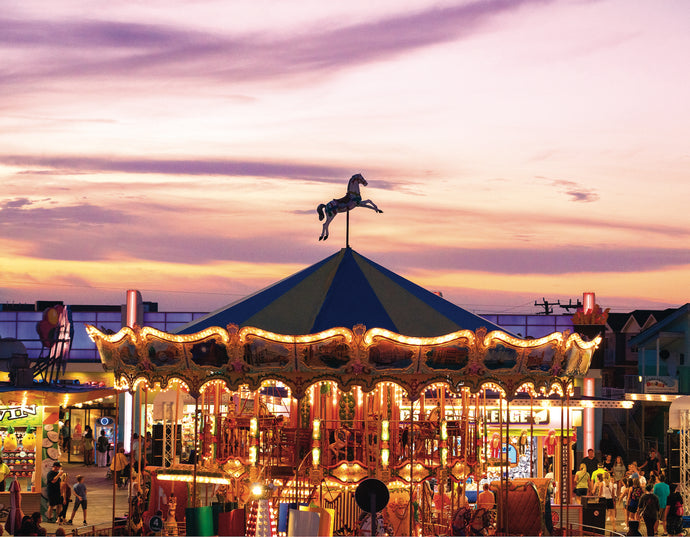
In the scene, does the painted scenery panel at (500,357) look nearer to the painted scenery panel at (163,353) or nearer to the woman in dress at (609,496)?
the painted scenery panel at (163,353)

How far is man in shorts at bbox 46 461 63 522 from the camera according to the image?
25.4 m

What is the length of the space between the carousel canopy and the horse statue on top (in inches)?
32.4

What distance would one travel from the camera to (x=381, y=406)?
2023 centimetres

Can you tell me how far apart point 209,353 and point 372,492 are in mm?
5642

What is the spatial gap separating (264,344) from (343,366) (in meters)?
1.21

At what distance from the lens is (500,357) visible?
1816cm

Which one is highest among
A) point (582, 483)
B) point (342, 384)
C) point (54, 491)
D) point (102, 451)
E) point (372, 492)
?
point (342, 384)

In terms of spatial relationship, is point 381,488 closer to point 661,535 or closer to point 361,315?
point 361,315

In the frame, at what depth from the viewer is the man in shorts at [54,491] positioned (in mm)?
25359

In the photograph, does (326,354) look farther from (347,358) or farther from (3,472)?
(3,472)

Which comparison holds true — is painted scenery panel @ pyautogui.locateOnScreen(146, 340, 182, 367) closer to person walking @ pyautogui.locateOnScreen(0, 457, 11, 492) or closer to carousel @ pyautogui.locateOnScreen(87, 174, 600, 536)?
carousel @ pyautogui.locateOnScreen(87, 174, 600, 536)

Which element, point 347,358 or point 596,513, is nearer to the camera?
point 347,358

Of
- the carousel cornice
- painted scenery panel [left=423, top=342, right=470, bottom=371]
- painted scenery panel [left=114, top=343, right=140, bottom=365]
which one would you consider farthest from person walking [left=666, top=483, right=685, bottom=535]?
painted scenery panel [left=114, top=343, right=140, bottom=365]

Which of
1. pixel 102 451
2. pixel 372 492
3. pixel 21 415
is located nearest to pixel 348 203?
pixel 372 492
